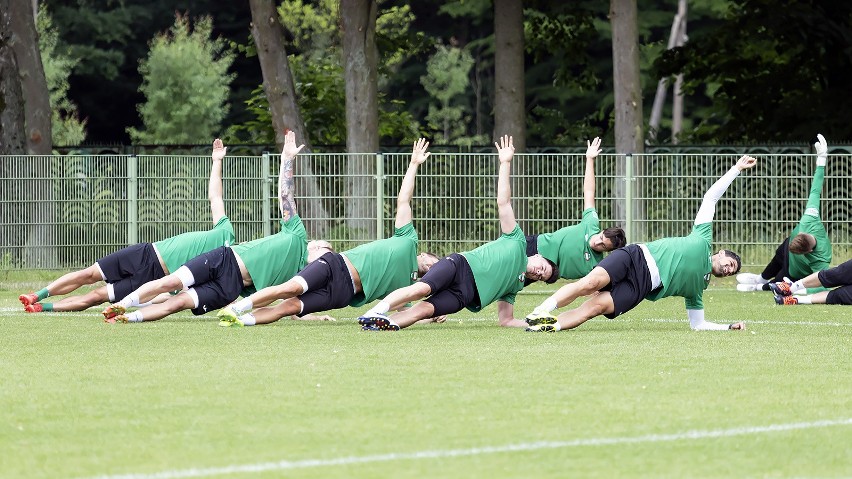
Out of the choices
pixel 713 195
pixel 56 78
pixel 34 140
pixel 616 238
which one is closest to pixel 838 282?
pixel 616 238

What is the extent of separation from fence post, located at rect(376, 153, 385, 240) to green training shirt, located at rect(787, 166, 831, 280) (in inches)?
263

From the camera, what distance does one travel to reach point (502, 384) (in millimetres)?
10648

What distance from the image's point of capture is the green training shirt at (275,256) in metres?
15.9

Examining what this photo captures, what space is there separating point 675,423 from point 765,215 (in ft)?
53.6

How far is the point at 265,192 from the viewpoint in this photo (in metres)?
25.1

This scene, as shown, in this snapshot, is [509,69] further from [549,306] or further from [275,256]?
[549,306]

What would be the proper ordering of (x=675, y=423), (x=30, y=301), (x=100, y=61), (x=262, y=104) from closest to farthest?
(x=675, y=423) → (x=30, y=301) → (x=262, y=104) → (x=100, y=61)

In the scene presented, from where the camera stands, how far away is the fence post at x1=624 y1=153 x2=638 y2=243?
24.8 meters

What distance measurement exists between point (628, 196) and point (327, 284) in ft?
33.9

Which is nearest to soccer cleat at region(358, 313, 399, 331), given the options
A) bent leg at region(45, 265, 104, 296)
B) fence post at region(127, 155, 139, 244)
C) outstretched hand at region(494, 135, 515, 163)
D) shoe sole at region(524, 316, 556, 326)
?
shoe sole at region(524, 316, 556, 326)

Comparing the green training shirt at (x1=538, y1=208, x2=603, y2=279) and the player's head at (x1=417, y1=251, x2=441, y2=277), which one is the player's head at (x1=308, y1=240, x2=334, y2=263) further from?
the green training shirt at (x1=538, y1=208, x2=603, y2=279)

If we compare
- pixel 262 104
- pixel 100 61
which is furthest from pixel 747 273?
pixel 100 61

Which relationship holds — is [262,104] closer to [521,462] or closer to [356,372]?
[356,372]

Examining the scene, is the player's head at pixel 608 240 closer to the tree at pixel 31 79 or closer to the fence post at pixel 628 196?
the fence post at pixel 628 196
